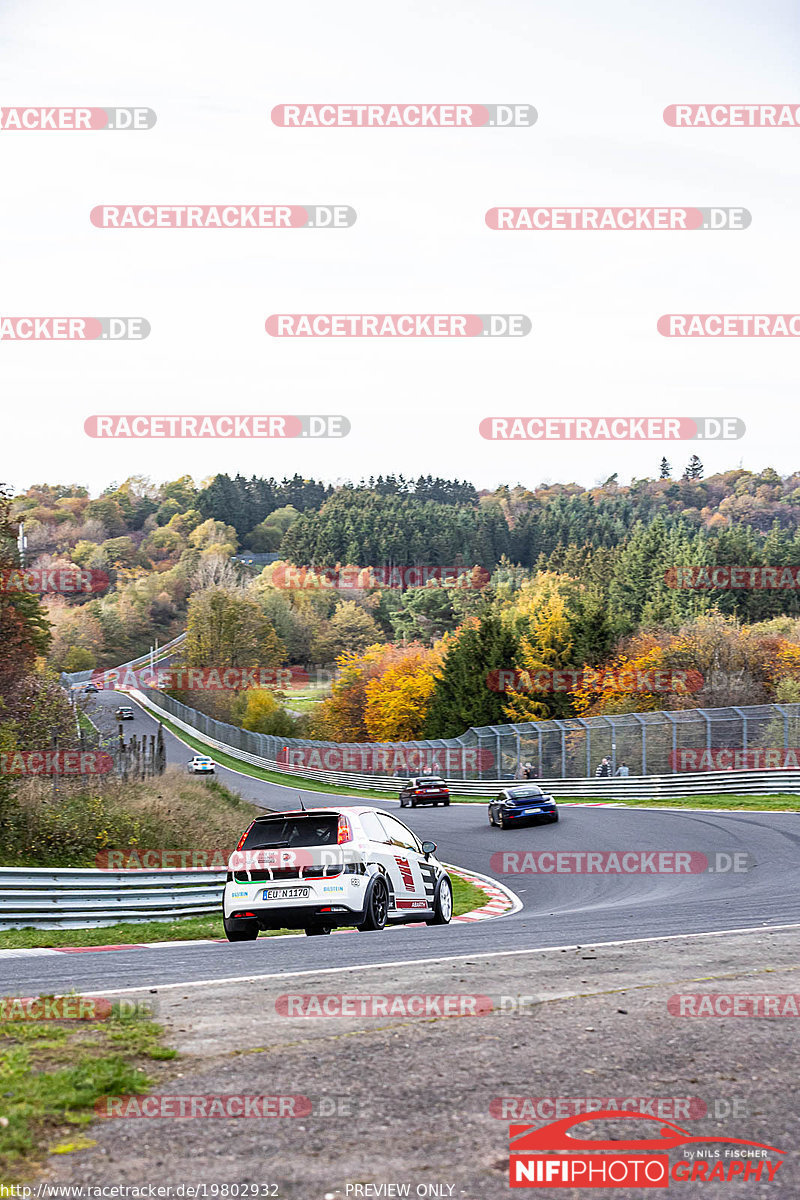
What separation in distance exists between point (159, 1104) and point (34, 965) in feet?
18.3

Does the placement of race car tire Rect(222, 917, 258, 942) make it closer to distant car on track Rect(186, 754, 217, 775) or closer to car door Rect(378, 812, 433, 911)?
car door Rect(378, 812, 433, 911)

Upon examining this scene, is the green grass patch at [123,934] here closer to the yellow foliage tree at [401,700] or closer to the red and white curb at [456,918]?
the red and white curb at [456,918]

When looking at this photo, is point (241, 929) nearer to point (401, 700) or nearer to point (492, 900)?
point (492, 900)

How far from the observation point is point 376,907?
12375 millimetres

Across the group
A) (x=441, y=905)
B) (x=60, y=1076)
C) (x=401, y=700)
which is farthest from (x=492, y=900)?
(x=401, y=700)

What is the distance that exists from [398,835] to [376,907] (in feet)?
4.67

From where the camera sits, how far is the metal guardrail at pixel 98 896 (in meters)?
13.5

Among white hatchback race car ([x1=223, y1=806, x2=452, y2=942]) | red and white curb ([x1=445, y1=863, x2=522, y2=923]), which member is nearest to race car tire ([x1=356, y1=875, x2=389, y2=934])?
white hatchback race car ([x1=223, y1=806, x2=452, y2=942])

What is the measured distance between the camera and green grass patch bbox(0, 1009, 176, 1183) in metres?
4.29

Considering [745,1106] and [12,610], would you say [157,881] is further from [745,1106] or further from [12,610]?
[12,610]

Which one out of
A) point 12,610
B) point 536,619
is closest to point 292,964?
point 12,610

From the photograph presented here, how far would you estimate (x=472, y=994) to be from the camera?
7.26 metres

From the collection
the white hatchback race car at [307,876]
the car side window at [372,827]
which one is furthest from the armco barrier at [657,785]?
the white hatchback race car at [307,876]

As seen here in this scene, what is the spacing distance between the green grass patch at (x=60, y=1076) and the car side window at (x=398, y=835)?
697cm
